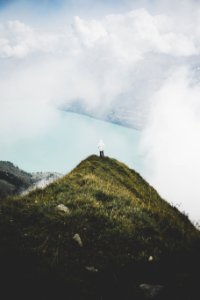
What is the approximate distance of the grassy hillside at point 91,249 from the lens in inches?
309

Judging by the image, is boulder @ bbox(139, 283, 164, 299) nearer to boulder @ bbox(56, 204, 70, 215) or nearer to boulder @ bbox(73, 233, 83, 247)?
boulder @ bbox(73, 233, 83, 247)

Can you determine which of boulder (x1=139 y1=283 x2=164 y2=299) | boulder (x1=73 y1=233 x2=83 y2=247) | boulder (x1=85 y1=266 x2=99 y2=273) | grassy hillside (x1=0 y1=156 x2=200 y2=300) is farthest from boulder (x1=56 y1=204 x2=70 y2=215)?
boulder (x1=139 y1=283 x2=164 y2=299)

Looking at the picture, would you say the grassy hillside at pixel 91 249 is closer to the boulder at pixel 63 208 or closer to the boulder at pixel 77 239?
the boulder at pixel 77 239

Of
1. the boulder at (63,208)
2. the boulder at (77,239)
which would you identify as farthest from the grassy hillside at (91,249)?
the boulder at (63,208)

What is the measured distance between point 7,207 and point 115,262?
533 centimetres

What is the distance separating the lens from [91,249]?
33.4ft

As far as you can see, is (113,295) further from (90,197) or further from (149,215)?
(90,197)

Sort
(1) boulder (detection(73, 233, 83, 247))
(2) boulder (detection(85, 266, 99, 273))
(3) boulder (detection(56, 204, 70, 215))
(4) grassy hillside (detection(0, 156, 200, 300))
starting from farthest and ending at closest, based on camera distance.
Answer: (3) boulder (detection(56, 204, 70, 215)) → (1) boulder (detection(73, 233, 83, 247)) → (2) boulder (detection(85, 266, 99, 273)) → (4) grassy hillside (detection(0, 156, 200, 300))

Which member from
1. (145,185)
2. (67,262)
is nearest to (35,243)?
(67,262)

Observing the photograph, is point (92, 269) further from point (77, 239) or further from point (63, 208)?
point (63, 208)

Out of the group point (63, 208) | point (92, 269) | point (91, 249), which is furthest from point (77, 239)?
point (63, 208)

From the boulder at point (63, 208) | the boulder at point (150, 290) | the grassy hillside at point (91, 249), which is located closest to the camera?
the boulder at point (150, 290)

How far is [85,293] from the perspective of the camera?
766 cm

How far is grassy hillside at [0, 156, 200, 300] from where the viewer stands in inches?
309
